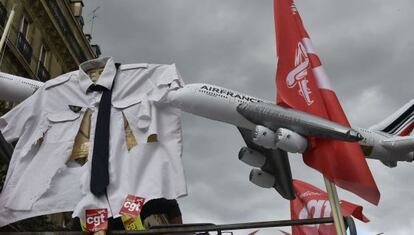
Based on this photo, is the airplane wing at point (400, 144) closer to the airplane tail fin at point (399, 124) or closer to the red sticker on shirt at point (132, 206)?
the airplane tail fin at point (399, 124)

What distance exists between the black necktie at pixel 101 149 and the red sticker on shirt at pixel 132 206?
20 cm

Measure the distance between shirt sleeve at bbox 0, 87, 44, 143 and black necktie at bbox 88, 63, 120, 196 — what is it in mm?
600

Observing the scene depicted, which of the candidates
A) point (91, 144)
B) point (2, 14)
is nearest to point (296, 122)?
point (91, 144)

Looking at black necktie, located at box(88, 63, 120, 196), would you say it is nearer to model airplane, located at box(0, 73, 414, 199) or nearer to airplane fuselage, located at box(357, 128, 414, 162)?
model airplane, located at box(0, 73, 414, 199)

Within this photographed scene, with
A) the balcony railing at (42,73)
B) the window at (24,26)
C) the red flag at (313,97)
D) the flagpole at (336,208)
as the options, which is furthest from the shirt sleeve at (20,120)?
the balcony railing at (42,73)

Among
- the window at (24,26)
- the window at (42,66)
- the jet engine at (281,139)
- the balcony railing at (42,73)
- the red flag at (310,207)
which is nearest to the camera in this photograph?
the jet engine at (281,139)

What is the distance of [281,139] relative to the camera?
4012mm

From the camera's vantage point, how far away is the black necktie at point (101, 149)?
4160 millimetres

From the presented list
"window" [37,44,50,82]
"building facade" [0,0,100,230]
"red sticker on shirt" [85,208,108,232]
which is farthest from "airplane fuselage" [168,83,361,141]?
"window" [37,44,50,82]

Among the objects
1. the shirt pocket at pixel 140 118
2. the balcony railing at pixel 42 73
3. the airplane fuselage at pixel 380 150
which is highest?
the balcony railing at pixel 42 73

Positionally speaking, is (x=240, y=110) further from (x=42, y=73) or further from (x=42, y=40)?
(x=42, y=40)

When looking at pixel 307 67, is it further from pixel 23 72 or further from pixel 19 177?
pixel 23 72

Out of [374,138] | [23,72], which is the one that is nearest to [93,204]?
[374,138]

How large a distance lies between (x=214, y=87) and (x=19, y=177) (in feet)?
5.65
